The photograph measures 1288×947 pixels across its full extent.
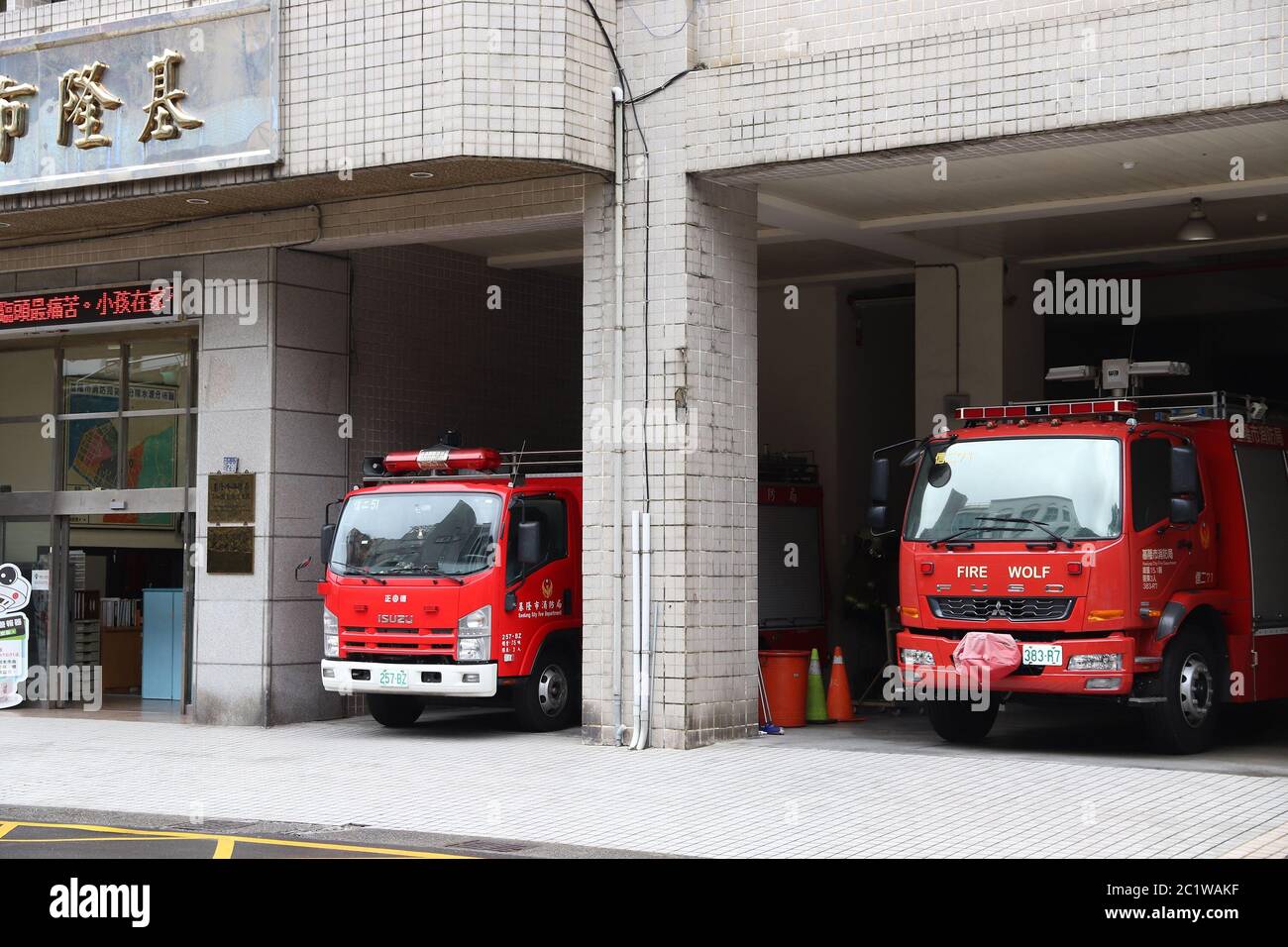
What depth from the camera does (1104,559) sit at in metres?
13.2

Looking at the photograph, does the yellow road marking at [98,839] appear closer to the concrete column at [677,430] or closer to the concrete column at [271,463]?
the concrete column at [677,430]

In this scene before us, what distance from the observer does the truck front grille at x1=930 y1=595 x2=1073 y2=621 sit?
13.3 metres

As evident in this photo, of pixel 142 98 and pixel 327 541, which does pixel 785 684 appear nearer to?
pixel 327 541

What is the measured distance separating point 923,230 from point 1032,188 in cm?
252

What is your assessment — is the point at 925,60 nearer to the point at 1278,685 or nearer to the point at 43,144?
the point at 1278,685

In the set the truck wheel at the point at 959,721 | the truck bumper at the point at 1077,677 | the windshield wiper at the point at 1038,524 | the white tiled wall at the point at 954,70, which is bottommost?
the truck wheel at the point at 959,721

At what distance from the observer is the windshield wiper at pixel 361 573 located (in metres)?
15.4

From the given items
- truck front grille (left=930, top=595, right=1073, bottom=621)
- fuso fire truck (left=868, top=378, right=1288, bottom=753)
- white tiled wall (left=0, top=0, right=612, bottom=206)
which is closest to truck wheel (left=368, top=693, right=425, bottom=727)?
fuso fire truck (left=868, top=378, right=1288, bottom=753)

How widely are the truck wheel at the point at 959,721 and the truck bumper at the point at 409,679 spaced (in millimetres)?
3885

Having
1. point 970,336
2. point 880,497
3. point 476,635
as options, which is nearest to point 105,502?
point 476,635

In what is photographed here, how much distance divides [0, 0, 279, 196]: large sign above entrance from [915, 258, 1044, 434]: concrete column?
328 inches

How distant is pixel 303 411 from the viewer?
17.0m

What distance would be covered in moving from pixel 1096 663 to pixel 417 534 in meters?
6.16

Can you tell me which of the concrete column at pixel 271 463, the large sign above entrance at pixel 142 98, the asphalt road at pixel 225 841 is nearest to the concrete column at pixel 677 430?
the large sign above entrance at pixel 142 98
